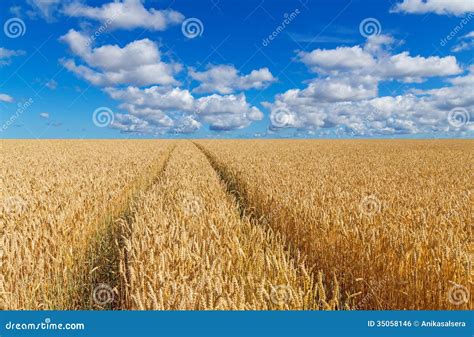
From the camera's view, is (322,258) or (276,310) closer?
(276,310)

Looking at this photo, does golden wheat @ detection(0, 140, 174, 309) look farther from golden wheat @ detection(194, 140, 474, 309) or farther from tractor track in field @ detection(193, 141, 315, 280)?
golden wheat @ detection(194, 140, 474, 309)

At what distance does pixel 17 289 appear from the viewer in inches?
151

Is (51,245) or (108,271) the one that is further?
(108,271)

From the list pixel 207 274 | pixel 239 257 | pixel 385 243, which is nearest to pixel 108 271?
pixel 239 257

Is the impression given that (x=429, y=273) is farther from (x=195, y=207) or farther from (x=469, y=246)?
(x=195, y=207)

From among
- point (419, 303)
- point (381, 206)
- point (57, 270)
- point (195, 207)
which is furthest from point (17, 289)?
point (381, 206)

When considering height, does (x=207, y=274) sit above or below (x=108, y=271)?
below

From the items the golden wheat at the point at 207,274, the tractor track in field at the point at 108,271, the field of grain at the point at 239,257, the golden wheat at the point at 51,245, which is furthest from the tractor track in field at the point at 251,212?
the golden wheat at the point at 51,245

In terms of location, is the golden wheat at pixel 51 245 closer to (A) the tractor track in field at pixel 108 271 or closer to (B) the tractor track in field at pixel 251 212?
(A) the tractor track in field at pixel 108 271

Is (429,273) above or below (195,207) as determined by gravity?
below

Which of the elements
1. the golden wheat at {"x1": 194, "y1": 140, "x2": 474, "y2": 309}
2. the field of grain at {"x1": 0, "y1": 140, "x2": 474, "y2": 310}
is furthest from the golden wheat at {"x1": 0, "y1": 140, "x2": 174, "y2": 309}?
the golden wheat at {"x1": 194, "y1": 140, "x2": 474, "y2": 309}

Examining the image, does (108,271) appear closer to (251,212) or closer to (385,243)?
(251,212)

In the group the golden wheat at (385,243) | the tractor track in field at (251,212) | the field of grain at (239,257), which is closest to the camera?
the field of grain at (239,257)

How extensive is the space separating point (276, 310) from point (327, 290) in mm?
1993
